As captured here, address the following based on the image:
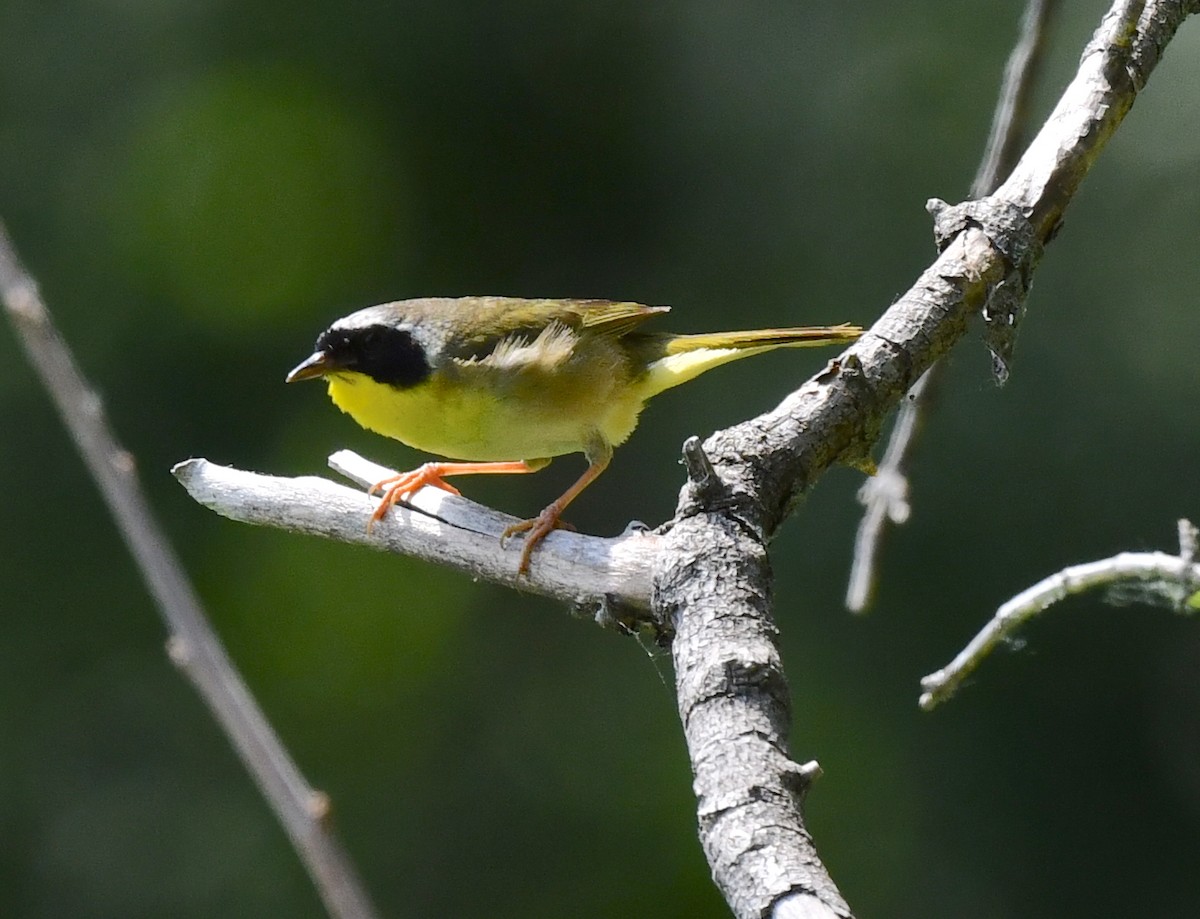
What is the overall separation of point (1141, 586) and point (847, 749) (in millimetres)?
3859

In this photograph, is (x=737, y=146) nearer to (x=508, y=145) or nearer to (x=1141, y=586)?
(x=508, y=145)

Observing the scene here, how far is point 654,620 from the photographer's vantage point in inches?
79.0

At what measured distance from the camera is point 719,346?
132 inches

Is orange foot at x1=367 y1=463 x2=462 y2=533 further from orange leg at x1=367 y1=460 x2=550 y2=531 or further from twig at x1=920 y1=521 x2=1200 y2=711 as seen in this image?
twig at x1=920 y1=521 x2=1200 y2=711

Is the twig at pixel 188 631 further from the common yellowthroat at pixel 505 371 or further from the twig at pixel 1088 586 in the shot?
the common yellowthroat at pixel 505 371

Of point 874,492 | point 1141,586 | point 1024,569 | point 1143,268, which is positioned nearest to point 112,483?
point 1141,586

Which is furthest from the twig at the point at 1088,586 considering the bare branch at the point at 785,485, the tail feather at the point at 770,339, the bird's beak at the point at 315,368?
the bird's beak at the point at 315,368

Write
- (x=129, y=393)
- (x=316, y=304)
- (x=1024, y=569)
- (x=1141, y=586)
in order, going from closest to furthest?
(x=1141, y=586) < (x=1024, y=569) < (x=129, y=393) < (x=316, y=304)

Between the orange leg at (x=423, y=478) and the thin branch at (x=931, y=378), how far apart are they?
2.71ft

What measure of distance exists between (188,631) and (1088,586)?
1458 mm

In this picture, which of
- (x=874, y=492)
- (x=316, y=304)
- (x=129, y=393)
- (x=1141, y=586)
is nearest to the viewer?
(x=1141, y=586)

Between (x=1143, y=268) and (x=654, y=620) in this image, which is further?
(x=1143, y=268)

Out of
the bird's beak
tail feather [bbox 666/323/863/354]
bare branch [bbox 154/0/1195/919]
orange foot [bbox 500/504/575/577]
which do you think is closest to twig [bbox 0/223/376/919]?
bare branch [bbox 154/0/1195/919]

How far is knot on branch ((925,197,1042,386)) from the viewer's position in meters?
2.16
